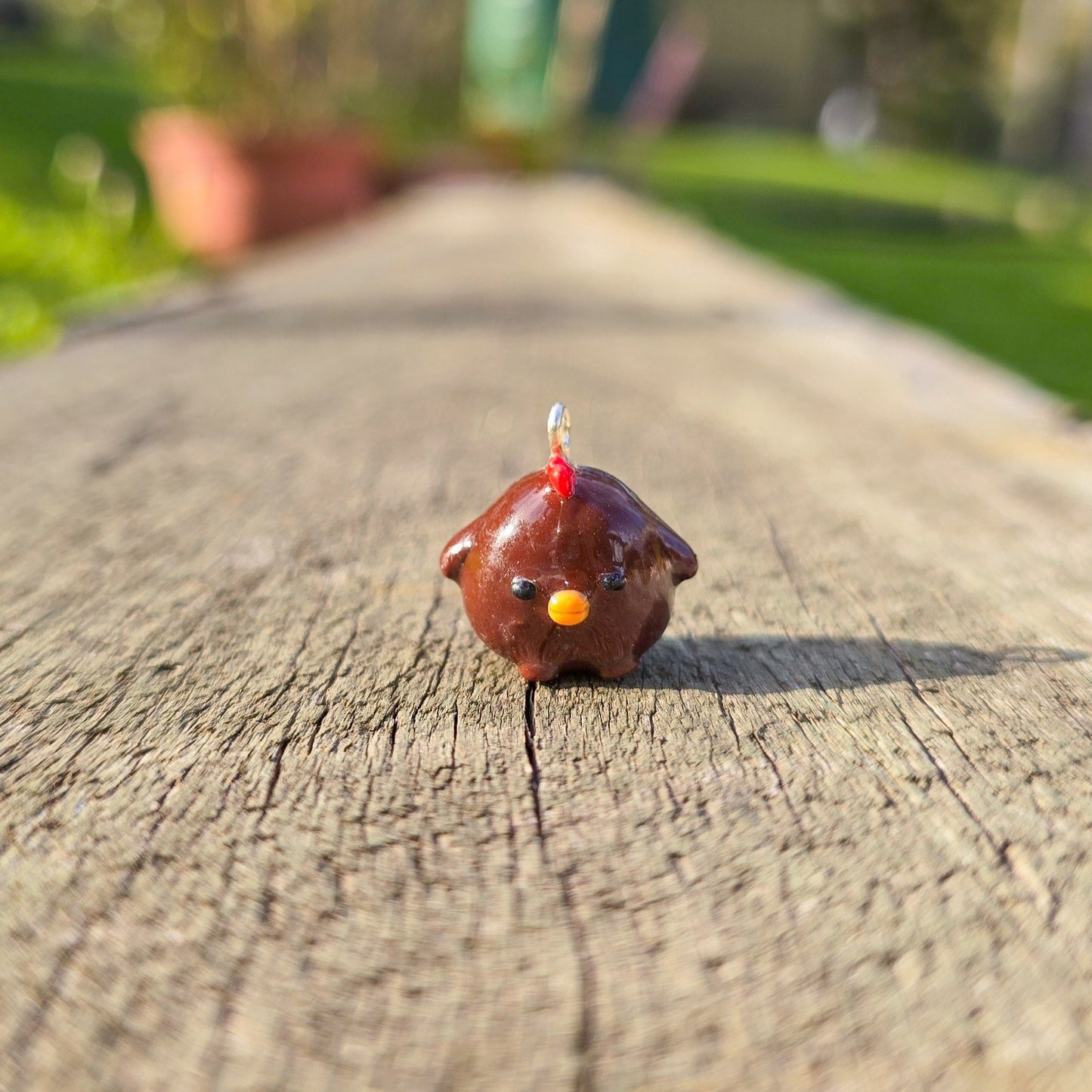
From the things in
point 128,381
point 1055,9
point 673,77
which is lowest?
point 128,381

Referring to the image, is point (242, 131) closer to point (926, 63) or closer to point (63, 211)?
point (63, 211)

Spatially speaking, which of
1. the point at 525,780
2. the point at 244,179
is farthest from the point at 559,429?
the point at 244,179

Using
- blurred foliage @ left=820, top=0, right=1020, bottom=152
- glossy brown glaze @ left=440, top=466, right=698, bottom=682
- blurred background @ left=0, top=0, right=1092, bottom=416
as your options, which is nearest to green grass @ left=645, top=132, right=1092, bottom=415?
blurred background @ left=0, top=0, right=1092, bottom=416

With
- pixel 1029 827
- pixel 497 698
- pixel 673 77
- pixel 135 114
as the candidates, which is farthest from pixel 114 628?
pixel 673 77

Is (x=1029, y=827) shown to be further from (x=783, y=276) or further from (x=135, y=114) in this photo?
(x=135, y=114)

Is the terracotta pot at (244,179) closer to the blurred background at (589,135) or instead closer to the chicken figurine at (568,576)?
the blurred background at (589,135)

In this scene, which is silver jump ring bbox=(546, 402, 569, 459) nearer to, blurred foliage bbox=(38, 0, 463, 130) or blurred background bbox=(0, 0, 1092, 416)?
blurred background bbox=(0, 0, 1092, 416)
